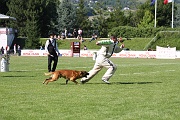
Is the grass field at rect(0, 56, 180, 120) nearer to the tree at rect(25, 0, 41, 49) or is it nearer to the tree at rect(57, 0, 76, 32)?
the tree at rect(25, 0, 41, 49)

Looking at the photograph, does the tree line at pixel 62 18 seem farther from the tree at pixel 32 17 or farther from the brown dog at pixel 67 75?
the brown dog at pixel 67 75

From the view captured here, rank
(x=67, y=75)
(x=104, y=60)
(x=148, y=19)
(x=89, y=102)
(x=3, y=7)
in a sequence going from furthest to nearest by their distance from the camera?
(x=148, y=19) → (x=3, y=7) → (x=104, y=60) → (x=67, y=75) → (x=89, y=102)

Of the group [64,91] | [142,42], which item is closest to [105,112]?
[64,91]

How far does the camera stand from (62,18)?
10306 centimetres

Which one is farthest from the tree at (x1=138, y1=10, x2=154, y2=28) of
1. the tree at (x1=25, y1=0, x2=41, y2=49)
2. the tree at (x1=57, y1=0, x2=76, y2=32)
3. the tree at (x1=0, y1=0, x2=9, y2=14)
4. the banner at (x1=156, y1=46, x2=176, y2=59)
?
the banner at (x1=156, y1=46, x2=176, y2=59)

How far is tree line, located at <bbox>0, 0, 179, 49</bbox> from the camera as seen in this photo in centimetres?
8768

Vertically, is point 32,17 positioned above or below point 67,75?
above

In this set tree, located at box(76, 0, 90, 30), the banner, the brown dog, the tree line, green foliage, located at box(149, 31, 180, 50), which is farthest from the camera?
tree, located at box(76, 0, 90, 30)

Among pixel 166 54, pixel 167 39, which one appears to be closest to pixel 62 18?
pixel 167 39

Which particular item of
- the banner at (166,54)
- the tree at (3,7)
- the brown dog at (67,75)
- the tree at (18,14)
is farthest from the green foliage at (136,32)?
the brown dog at (67,75)

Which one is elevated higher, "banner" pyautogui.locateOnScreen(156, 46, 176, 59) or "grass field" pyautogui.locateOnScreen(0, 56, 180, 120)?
"grass field" pyautogui.locateOnScreen(0, 56, 180, 120)

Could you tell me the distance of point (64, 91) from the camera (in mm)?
15516

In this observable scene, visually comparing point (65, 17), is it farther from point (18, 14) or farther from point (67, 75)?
point (67, 75)

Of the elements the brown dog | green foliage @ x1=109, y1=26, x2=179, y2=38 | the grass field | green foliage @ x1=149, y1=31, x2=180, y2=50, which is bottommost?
the grass field
